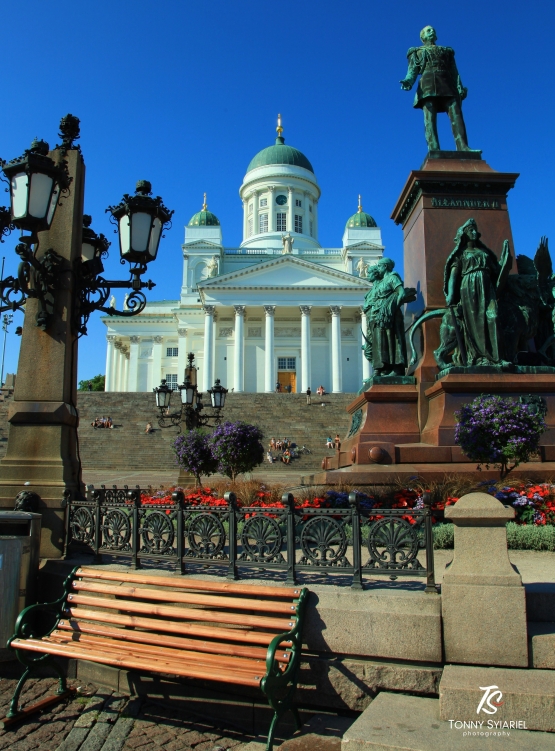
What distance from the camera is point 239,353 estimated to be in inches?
2501

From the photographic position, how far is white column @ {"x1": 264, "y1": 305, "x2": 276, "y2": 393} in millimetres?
64188

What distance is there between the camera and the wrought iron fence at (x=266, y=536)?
417cm

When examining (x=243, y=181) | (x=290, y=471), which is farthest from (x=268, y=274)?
(x=290, y=471)

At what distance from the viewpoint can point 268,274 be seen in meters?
64.8

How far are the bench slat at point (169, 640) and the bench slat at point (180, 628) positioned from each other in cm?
4

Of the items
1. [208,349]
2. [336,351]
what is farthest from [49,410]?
[336,351]

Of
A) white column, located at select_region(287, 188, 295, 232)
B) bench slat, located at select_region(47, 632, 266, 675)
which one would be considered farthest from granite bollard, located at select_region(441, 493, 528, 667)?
white column, located at select_region(287, 188, 295, 232)

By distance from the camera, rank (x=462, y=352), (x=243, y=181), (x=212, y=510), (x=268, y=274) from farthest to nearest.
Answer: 1. (x=243, y=181)
2. (x=268, y=274)
3. (x=462, y=352)
4. (x=212, y=510)

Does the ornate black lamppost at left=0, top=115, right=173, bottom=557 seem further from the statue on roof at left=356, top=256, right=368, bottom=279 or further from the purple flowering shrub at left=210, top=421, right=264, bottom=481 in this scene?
the statue on roof at left=356, top=256, right=368, bottom=279

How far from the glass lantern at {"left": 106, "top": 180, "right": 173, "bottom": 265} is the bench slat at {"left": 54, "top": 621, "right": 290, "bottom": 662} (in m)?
3.60

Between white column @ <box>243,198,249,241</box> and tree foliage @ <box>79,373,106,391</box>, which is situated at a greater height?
white column @ <box>243,198,249,241</box>

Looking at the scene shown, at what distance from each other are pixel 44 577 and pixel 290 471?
25195mm

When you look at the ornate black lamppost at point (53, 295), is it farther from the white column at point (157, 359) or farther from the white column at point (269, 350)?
the white column at point (157, 359)

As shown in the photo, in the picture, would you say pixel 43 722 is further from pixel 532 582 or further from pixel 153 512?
pixel 532 582
